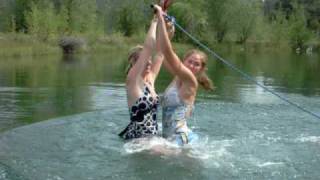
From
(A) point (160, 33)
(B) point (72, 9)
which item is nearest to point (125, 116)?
(A) point (160, 33)

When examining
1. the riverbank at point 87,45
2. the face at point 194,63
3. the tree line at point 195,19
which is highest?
the face at point 194,63

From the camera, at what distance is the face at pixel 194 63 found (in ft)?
26.3

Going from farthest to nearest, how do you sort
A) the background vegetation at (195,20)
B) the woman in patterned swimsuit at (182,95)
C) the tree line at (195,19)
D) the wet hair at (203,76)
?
the tree line at (195,19)
the background vegetation at (195,20)
the wet hair at (203,76)
the woman in patterned swimsuit at (182,95)

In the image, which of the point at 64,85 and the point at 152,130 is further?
the point at 64,85

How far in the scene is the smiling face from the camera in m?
8.00

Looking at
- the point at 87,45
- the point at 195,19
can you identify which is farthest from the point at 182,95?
the point at 195,19

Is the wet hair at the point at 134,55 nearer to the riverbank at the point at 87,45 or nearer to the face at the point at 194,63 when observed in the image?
the face at the point at 194,63

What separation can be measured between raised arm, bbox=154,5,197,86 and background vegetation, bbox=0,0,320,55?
53.7 metres

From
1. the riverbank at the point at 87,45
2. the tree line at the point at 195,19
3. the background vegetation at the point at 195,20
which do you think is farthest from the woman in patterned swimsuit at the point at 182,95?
the tree line at the point at 195,19

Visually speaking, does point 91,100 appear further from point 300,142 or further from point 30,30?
point 30,30

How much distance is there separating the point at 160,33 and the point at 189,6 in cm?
6944

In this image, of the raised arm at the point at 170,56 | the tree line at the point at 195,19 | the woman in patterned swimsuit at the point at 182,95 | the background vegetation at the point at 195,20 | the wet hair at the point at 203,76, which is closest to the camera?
the raised arm at the point at 170,56

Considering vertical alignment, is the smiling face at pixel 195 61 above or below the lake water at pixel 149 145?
above

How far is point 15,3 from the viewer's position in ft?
229
